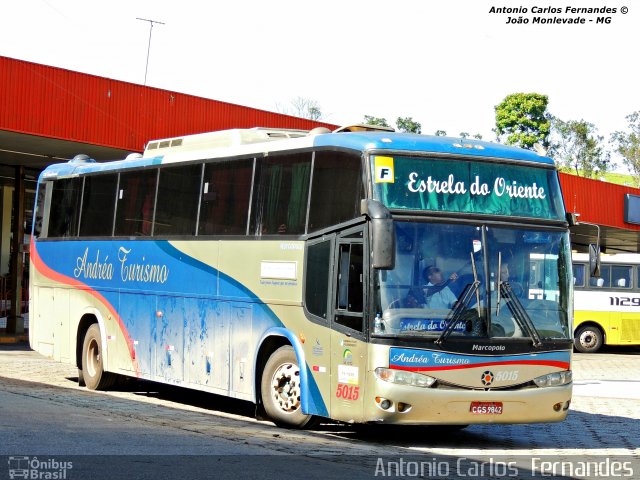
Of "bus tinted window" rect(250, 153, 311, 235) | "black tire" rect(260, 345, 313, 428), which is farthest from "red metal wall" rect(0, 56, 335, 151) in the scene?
"black tire" rect(260, 345, 313, 428)

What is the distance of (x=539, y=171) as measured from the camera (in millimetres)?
13031

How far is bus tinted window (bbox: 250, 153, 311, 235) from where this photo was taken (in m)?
13.3

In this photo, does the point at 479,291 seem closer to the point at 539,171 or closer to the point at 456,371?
the point at 456,371

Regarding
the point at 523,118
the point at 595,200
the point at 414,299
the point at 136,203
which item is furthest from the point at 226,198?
the point at 523,118

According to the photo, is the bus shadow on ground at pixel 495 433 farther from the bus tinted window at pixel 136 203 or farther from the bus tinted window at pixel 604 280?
the bus tinted window at pixel 604 280

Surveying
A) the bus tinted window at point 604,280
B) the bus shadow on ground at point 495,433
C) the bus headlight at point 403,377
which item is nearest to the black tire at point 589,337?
the bus tinted window at point 604,280

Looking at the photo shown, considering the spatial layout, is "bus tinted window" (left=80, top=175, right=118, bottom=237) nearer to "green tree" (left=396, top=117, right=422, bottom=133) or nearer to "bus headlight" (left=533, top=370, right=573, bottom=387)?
"bus headlight" (left=533, top=370, right=573, bottom=387)

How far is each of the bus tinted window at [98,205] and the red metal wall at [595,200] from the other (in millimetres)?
24089

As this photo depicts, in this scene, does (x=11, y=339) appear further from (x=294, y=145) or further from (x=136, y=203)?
(x=294, y=145)

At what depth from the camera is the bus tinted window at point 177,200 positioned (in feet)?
51.1

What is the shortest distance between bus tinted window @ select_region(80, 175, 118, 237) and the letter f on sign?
6625 millimetres

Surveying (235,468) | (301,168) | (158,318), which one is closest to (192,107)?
(158,318)

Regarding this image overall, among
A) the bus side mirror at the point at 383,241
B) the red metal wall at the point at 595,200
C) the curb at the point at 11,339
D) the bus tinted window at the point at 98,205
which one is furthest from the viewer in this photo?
the red metal wall at the point at 595,200

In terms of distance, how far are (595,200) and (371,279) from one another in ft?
103
